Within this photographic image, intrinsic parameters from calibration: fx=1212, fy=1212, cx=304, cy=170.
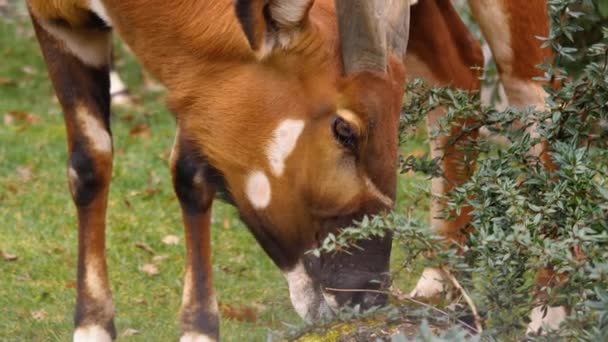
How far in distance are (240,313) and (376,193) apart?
6.13 feet

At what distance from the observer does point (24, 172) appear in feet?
27.8

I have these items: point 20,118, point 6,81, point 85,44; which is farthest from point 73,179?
point 6,81

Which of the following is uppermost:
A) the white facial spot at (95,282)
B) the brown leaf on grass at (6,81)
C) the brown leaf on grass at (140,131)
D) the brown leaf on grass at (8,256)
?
the white facial spot at (95,282)

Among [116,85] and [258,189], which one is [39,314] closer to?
[258,189]

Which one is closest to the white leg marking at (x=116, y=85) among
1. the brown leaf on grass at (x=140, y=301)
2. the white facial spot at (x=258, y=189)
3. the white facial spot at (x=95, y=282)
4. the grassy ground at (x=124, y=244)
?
the grassy ground at (x=124, y=244)

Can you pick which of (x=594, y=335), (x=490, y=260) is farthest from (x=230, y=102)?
(x=594, y=335)

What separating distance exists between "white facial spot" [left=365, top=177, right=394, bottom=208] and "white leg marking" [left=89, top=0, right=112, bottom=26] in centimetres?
124

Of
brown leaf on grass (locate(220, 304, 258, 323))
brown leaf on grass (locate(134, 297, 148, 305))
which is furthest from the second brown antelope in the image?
brown leaf on grass (locate(134, 297, 148, 305))

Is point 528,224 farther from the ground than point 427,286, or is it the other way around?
point 528,224

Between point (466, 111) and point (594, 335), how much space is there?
143 cm

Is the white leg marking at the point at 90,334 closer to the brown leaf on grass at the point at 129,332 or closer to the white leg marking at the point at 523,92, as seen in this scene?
the brown leaf on grass at the point at 129,332

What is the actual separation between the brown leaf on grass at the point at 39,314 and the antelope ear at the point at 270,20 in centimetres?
219

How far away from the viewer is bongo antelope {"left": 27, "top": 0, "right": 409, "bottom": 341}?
420cm

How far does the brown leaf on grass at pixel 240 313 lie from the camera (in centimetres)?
592
